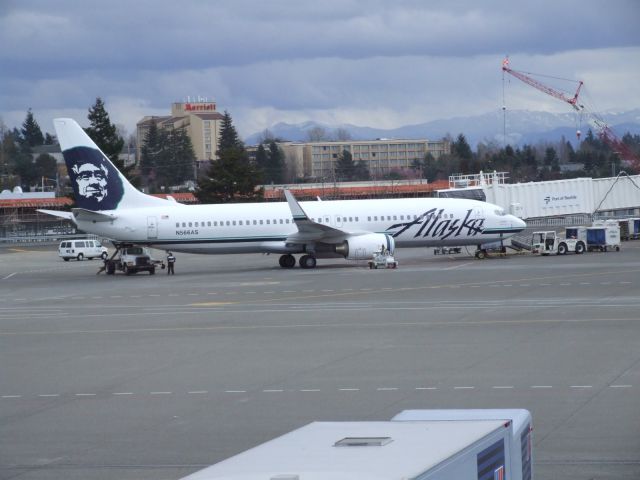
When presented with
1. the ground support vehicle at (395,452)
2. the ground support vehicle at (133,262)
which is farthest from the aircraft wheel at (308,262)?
the ground support vehicle at (395,452)

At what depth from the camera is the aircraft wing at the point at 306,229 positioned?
5477cm

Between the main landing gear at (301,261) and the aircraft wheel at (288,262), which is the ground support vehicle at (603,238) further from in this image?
the aircraft wheel at (288,262)

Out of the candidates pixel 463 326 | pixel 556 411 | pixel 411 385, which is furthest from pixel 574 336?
pixel 556 411

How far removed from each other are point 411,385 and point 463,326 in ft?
30.1

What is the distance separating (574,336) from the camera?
2522cm

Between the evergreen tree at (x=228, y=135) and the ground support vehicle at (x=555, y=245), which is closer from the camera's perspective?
the ground support vehicle at (x=555, y=245)

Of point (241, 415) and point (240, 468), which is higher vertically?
point (240, 468)

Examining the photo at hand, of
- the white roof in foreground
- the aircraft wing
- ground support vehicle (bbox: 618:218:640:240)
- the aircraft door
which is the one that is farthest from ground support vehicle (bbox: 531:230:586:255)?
the white roof in foreground

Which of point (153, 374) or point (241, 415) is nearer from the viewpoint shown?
point (241, 415)

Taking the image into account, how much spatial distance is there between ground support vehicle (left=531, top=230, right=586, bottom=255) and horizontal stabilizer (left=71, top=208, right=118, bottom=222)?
25.8 metres

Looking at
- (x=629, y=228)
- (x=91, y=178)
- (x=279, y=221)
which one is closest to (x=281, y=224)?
(x=279, y=221)

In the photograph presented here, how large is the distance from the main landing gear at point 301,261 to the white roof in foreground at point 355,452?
159 ft

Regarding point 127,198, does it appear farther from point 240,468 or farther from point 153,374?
point 240,468

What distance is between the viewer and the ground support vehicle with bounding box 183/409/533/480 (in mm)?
6418
